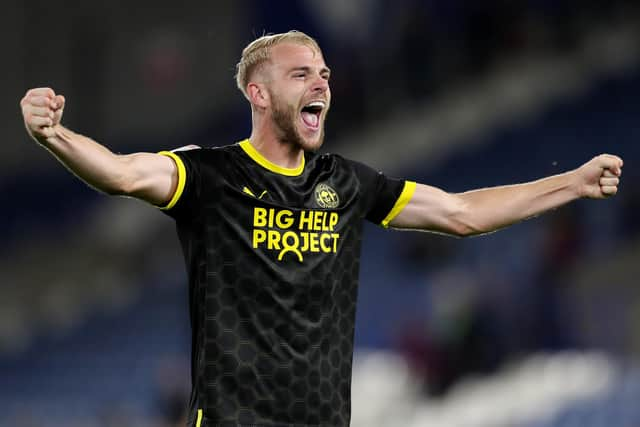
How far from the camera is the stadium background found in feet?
37.0

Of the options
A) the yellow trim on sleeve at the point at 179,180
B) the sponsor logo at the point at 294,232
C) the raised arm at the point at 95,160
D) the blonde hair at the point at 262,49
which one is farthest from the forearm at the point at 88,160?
the blonde hair at the point at 262,49

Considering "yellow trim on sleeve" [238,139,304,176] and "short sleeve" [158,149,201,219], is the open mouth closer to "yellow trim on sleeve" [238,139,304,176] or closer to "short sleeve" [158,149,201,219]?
"yellow trim on sleeve" [238,139,304,176]

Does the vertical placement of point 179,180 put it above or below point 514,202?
below

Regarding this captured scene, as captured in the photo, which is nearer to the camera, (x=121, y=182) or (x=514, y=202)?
(x=121, y=182)

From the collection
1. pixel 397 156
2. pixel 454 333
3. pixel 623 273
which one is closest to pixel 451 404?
pixel 454 333

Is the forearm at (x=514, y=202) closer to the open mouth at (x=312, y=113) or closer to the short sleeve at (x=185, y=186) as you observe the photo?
the open mouth at (x=312, y=113)

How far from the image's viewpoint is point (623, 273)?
1221 cm

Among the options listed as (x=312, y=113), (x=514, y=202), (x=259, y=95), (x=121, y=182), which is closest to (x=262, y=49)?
(x=259, y=95)

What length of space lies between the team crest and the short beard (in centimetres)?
15

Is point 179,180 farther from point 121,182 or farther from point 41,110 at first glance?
point 41,110

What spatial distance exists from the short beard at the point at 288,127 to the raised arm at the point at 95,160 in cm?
48

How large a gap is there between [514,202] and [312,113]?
88 cm

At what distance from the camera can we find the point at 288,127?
15.9 feet

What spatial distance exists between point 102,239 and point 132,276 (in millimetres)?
1070
